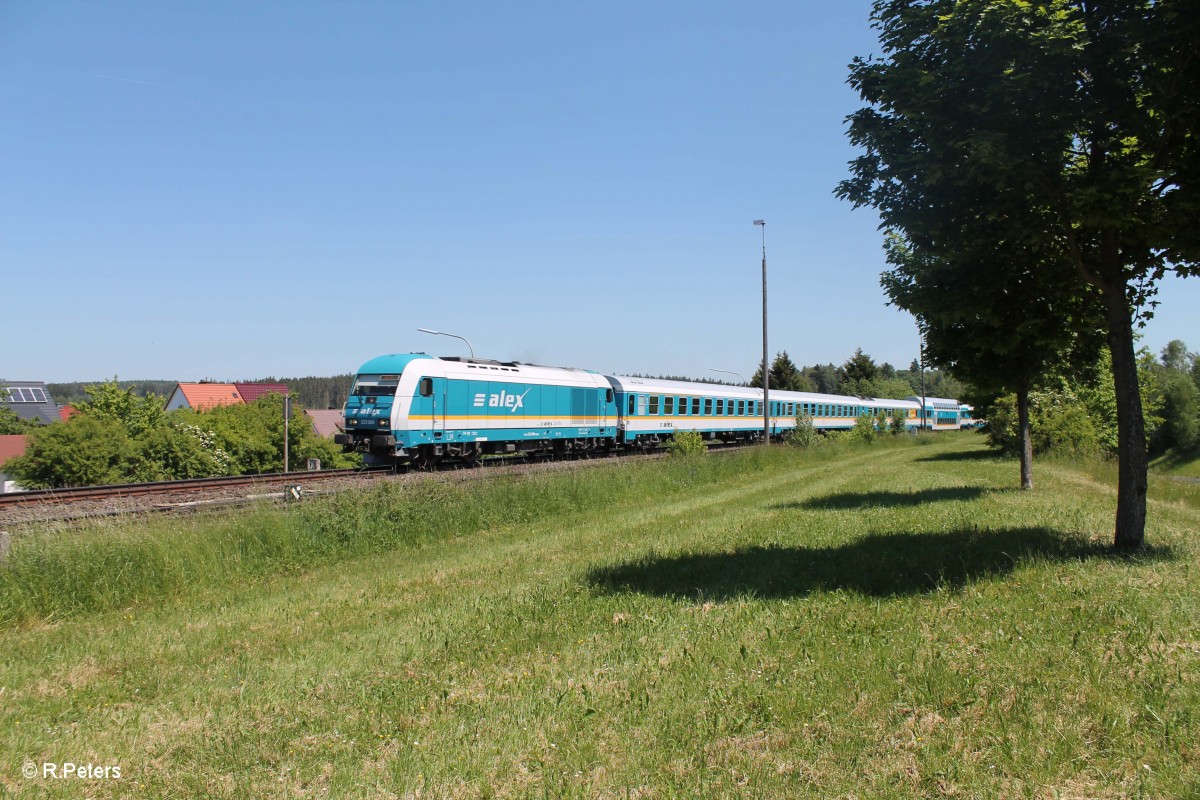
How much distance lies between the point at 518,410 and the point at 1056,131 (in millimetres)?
22312

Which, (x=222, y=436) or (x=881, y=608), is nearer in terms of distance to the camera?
(x=881, y=608)

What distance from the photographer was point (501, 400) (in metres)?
27.5

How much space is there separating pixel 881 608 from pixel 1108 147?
240 inches

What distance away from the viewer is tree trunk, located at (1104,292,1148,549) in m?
8.63

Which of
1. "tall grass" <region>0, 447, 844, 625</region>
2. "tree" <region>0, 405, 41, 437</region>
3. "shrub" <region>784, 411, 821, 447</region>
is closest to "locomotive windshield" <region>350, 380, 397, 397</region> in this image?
"tall grass" <region>0, 447, 844, 625</region>

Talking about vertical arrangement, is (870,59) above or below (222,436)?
above

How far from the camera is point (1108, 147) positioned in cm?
870

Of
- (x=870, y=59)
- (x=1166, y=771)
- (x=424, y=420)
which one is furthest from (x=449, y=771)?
(x=424, y=420)

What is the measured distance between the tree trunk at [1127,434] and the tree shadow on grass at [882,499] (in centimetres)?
586

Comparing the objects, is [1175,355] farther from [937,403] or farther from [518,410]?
[518,410]

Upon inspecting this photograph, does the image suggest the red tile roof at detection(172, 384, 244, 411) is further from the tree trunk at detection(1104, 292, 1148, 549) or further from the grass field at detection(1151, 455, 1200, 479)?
the grass field at detection(1151, 455, 1200, 479)

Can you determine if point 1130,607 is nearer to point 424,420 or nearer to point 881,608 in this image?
point 881,608

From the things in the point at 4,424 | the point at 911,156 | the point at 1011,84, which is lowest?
the point at 4,424

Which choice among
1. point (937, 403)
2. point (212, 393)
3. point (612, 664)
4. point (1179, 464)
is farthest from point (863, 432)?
point (212, 393)
